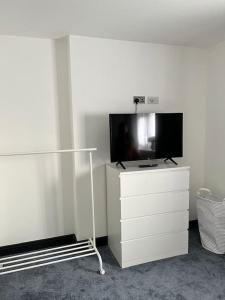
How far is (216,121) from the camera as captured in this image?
9.23 ft

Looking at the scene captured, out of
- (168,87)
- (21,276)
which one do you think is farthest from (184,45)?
(21,276)

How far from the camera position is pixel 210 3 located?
1.78 m

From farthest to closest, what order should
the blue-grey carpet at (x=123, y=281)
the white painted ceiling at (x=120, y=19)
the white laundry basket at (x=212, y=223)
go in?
1. the white laundry basket at (x=212, y=223)
2. the blue-grey carpet at (x=123, y=281)
3. the white painted ceiling at (x=120, y=19)

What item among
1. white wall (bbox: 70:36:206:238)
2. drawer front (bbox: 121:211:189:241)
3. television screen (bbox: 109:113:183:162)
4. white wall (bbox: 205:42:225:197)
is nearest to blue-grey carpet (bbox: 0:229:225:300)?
drawer front (bbox: 121:211:189:241)

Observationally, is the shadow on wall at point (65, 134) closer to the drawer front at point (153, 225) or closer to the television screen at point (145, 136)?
the television screen at point (145, 136)

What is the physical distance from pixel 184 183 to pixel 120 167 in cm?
69

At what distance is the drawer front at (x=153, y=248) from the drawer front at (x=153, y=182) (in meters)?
0.49

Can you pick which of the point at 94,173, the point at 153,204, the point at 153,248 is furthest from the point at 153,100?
the point at 153,248

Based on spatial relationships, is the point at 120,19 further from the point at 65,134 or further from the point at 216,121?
the point at 216,121

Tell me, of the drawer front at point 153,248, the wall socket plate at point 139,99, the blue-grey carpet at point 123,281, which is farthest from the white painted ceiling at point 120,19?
the blue-grey carpet at point 123,281

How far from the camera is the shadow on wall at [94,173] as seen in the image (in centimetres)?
258

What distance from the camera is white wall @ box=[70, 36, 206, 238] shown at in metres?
2.50

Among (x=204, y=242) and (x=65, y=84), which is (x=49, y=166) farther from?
(x=204, y=242)

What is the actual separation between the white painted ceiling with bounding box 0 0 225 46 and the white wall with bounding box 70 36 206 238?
0.54 feet
